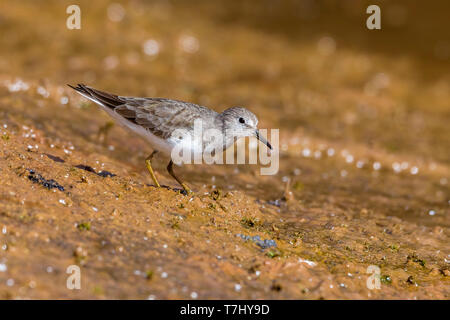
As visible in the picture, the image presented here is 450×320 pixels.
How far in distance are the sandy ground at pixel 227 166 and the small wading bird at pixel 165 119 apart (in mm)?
728

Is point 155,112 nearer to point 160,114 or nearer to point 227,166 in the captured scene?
point 160,114

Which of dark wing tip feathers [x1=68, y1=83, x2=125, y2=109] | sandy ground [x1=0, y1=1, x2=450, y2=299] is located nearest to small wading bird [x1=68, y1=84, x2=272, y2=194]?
dark wing tip feathers [x1=68, y1=83, x2=125, y2=109]

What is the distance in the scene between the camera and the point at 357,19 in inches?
840

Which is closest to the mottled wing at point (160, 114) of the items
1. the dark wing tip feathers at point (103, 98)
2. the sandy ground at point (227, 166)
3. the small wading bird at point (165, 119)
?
the small wading bird at point (165, 119)

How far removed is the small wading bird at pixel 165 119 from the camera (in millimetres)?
7828

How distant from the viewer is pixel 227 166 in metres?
11.2

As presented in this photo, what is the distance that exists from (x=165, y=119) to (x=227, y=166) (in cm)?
352

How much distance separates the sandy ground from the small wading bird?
728 millimetres

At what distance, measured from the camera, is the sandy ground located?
19.9 feet

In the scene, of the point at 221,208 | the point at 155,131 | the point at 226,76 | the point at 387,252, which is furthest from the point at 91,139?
the point at 226,76

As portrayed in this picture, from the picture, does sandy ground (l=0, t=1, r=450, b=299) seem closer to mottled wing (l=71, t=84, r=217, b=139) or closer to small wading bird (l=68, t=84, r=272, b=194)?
small wading bird (l=68, t=84, r=272, b=194)

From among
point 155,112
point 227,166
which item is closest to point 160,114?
point 155,112
